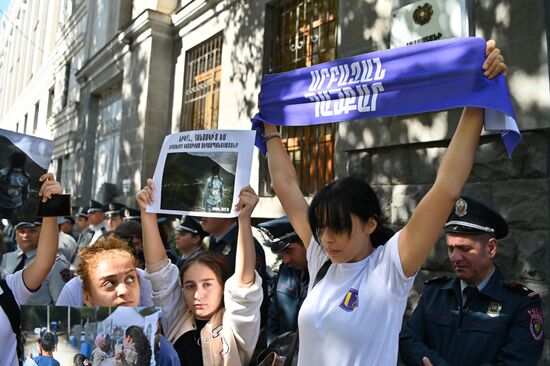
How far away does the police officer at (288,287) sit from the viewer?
11.1 feet

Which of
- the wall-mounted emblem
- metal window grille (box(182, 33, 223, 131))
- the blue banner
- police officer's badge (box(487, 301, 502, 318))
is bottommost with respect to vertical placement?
police officer's badge (box(487, 301, 502, 318))

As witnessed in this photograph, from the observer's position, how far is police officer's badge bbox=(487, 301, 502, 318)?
250 cm

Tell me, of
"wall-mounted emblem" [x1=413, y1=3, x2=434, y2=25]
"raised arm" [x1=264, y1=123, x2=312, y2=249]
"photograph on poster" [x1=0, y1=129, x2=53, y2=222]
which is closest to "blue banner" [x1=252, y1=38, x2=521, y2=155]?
"raised arm" [x1=264, y1=123, x2=312, y2=249]

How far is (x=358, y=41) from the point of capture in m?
5.59

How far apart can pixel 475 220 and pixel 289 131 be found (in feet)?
14.9

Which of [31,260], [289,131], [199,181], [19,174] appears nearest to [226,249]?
[199,181]

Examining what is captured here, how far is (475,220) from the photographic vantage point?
2.72 metres

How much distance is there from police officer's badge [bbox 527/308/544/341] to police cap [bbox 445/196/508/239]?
472 millimetres

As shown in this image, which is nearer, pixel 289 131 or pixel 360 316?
pixel 360 316

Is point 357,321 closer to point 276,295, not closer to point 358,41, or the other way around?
point 276,295

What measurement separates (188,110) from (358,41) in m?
5.74

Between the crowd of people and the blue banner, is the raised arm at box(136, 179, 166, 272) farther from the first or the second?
the blue banner

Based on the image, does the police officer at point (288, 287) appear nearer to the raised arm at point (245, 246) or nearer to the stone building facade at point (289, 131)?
the raised arm at point (245, 246)

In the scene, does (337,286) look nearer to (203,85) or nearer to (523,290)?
(523,290)
